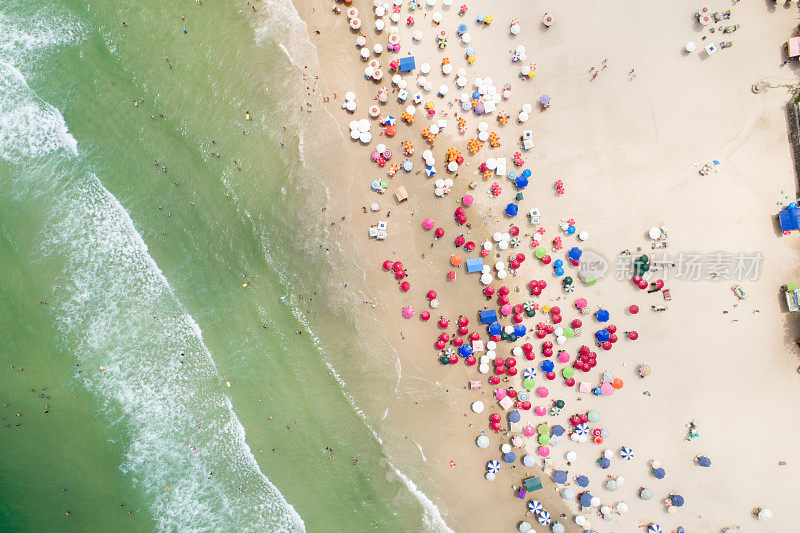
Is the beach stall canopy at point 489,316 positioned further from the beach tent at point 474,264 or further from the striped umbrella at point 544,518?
the striped umbrella at point 544,518

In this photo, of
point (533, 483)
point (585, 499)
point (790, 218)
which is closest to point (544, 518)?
point (533, 483)

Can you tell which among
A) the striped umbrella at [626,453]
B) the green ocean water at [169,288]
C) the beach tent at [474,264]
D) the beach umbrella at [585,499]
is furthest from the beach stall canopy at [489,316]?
the beach umbrella at [585,499]

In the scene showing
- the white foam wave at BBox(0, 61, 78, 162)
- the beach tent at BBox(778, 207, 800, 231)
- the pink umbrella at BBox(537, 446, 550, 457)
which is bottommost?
the pink umbrella at BBox(537, 446, 550, 457)

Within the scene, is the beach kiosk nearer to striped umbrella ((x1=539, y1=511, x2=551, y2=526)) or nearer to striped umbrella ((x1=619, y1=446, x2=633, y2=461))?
striped umbrella ((x1=619, y1=446, x2=633, y2=461))

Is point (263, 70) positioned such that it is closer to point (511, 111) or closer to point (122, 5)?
point (122, 5)

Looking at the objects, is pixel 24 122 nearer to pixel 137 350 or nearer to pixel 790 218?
pixel 137 350

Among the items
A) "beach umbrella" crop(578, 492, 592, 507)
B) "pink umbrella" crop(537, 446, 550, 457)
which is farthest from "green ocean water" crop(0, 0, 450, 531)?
"beach umbrella" crop(578, 492, 592, 507)

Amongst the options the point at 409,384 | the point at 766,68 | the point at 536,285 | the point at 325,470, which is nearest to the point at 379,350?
the point at 409,384
